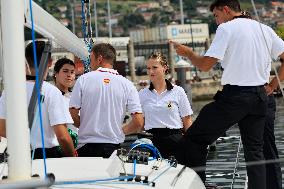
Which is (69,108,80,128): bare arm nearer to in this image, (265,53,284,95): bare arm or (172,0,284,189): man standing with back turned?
(172,0,284,189): man standing with back turned

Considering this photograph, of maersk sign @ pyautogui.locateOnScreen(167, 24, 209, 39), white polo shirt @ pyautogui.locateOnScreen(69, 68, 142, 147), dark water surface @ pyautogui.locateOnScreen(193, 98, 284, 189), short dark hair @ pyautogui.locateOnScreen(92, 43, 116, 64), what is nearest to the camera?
white polo shirt @ pyautogui.locateOnScreen(69, 68, 142, 147)

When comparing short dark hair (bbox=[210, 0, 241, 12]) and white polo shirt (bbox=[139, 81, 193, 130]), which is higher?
short dark hair (bbox=[210, 0, 241, 12])

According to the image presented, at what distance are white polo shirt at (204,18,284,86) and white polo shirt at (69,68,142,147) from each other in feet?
2.36

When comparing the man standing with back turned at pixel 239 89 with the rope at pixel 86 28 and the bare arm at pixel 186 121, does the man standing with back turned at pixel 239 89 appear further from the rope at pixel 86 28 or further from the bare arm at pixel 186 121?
the rope at pixel 86 28

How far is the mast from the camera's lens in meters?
3.25

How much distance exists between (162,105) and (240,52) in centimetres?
179

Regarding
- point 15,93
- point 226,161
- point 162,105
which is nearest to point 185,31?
point 226,161

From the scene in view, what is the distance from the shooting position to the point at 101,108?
16.6 feet

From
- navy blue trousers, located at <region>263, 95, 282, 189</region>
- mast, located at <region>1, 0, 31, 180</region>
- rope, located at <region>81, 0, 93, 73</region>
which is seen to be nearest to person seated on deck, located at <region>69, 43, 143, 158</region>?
navy blue trousers, located at <region>263, 95, 282, 189</region>

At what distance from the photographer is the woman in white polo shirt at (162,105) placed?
6.53m

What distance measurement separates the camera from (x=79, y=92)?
16.9ft

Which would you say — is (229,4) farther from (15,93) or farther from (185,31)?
(185,31)

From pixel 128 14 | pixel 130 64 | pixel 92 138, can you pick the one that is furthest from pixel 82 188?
pixel 128 14

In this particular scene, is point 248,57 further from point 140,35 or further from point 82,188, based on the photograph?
point 140,35
